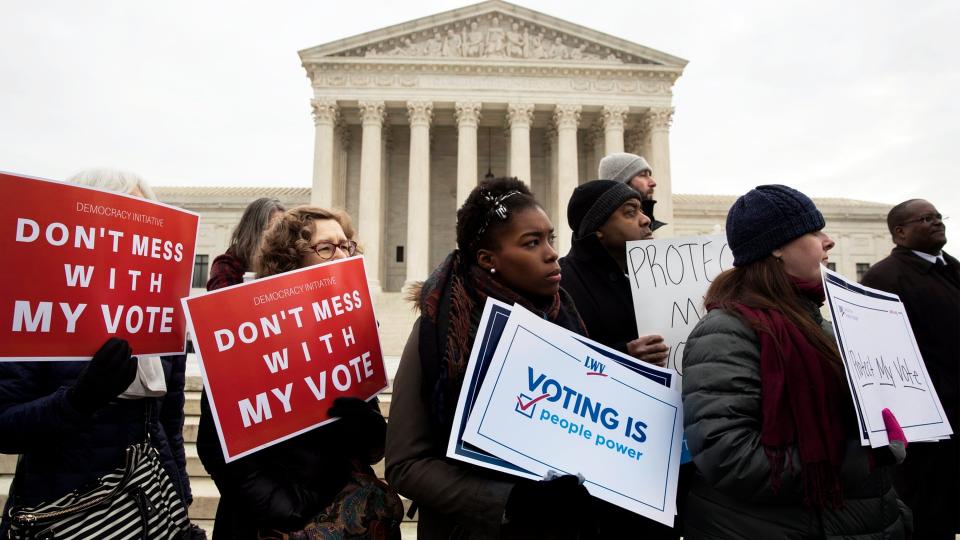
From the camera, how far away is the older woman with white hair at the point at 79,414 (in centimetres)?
230

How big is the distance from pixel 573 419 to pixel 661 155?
2968 cm

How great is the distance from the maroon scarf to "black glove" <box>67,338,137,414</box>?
2.60 metres

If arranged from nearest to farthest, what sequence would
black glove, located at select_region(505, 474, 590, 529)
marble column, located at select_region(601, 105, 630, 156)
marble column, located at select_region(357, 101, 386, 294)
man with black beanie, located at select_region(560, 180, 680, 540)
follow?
black glove, located at select_region(505, 474, 590, 529)
man with black beanie, located at select_region(560, 180, 680, 540)
marble column, located at select_region(357, 101, 386, 294)
marble column, located at select_region(601, 105, 630, 156)

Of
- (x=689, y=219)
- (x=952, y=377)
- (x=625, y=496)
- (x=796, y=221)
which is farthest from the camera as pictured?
(x=689, y=219)

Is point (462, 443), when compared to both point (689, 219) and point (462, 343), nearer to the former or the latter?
point (462, 343)

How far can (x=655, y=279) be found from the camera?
3.06 metres

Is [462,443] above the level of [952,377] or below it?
above

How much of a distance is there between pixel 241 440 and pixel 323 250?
1.01 metres

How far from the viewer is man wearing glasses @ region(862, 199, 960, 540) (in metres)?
4.05

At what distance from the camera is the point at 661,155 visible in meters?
29.3

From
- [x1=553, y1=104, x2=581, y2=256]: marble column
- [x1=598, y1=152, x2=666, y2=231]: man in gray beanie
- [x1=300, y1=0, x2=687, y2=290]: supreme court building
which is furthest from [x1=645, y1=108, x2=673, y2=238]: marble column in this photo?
[x1=598, y1=152, x2=666, y2=231]: man in gray beanie

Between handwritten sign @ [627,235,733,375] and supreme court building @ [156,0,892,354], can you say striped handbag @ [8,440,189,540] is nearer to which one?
handwritten sign @ [627,235,733,375]

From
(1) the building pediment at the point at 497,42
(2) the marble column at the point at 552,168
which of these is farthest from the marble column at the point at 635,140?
(2) the marble column at the point at 552,168

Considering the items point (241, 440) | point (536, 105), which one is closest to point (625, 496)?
point (241, 440)
